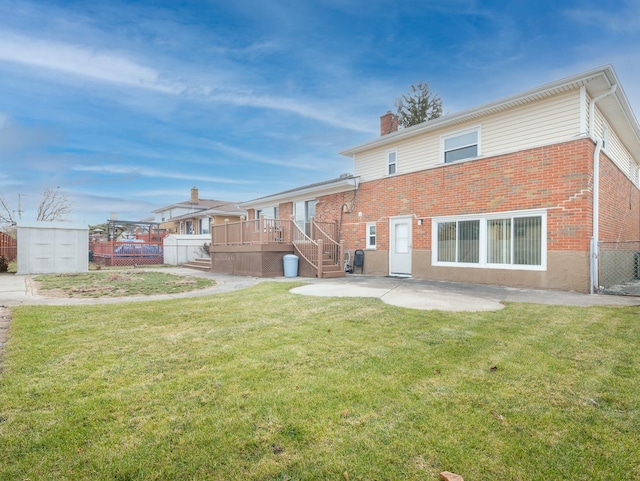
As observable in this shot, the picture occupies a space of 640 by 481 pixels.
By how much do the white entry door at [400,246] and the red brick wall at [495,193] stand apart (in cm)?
27

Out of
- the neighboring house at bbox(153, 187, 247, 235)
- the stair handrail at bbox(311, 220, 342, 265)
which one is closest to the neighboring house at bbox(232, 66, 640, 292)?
→ the stair handrail at bbox(311, 220, 342, 265)

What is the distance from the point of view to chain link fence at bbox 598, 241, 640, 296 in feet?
30.2

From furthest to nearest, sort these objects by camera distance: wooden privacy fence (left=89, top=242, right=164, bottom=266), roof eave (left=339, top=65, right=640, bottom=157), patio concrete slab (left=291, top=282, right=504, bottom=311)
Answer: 1. wooden privacy fence (left=89, top=242, right=164, bottom=266)
2. roof eave (left=339, top=65, right=640, bottom=157)
3. patio concrete slab (left=291, top=282, right=504, bottom=311)

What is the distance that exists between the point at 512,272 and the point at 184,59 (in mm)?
13471

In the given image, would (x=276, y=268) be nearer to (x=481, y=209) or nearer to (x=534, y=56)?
(x=481, y=209)

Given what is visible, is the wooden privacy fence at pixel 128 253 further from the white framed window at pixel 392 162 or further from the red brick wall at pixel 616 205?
the red brick wall at pixel 616 205

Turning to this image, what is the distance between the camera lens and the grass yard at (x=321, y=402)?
6.75 ft

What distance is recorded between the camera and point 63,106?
14.3m

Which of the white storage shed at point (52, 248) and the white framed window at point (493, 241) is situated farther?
the white storage shed at point (52, 248)

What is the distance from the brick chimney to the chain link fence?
9.72m

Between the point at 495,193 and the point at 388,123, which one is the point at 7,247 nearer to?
the point at 388,123

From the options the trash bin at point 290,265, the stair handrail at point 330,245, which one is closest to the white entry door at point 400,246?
the stair handrail at point 330,245

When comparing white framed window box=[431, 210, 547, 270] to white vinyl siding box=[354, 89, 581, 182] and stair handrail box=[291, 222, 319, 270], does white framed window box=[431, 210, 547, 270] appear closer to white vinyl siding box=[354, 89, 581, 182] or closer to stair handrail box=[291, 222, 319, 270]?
white vinyl siding box=[354, 89, 581, 182]

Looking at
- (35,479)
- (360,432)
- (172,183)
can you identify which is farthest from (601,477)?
(172,183)
